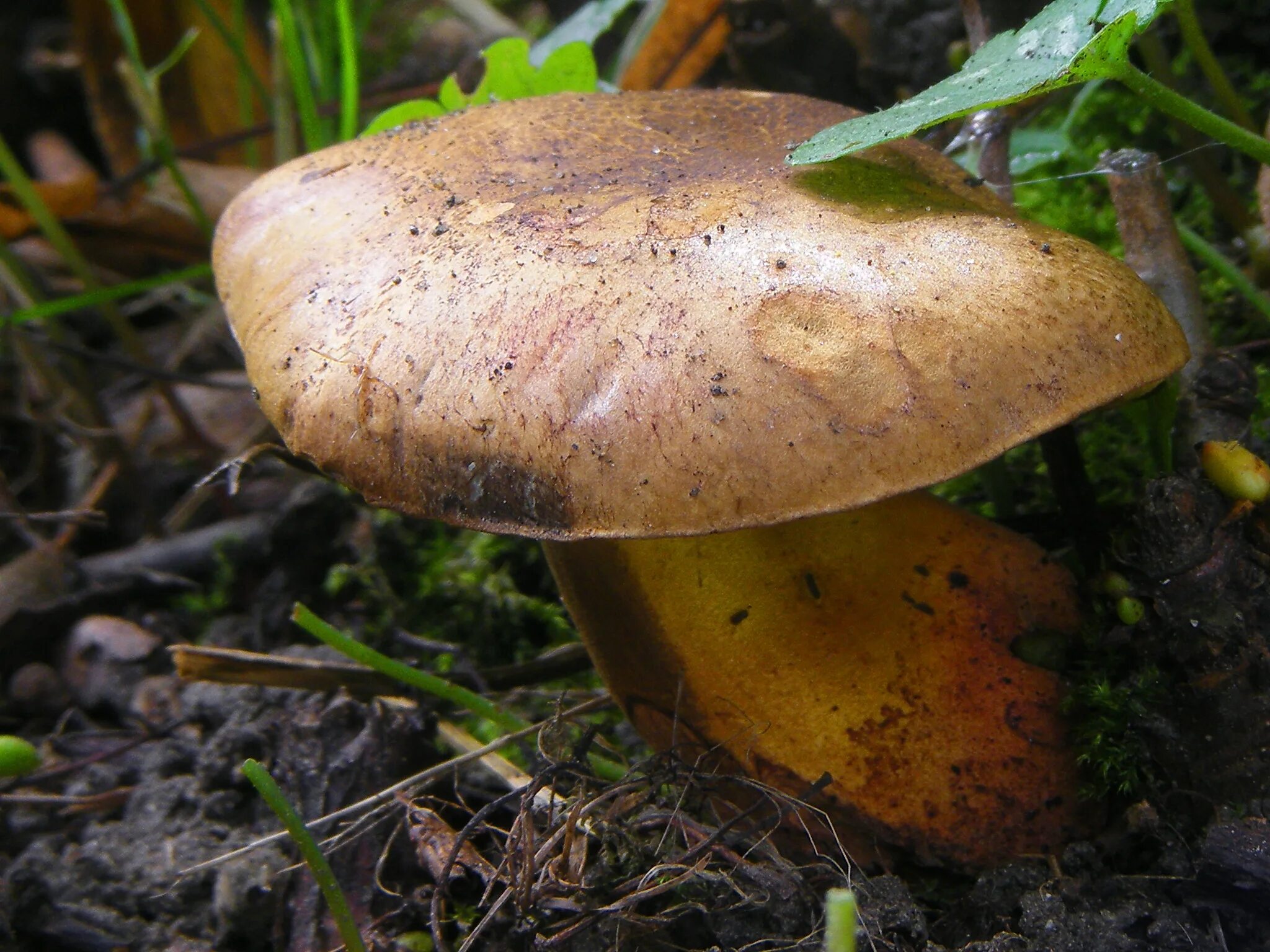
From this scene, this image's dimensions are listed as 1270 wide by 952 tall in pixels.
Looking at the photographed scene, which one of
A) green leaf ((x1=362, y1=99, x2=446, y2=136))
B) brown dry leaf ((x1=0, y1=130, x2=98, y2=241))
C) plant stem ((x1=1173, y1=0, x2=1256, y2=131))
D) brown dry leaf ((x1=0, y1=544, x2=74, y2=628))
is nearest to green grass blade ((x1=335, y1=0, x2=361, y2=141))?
green leaf ((x1=362, y1=99, x2=446, y2=136))

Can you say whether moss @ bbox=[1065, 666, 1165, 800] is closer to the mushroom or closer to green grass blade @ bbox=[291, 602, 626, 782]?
the mushroom

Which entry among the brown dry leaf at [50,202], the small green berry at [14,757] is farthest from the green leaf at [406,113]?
the small green berry at [14,757]

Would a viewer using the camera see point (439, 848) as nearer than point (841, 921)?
No

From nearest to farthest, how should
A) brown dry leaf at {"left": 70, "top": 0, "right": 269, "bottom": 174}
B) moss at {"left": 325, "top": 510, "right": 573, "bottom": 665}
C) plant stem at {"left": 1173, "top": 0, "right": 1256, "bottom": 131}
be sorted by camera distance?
plant stem at {"left": 1173, "top": 0, "right": 1256, "bottom": 131} < moss at {"left": 325, "top": 510, "right": 573, "bottom": 665} < brown dry leaf at {"left": 70, "top": 0, "right": 269, "bottom": 174}

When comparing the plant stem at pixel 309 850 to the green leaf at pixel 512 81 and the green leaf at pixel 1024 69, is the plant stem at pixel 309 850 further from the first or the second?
the green leaf at pixel 512 81

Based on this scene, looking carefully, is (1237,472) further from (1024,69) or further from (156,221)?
(156,221)

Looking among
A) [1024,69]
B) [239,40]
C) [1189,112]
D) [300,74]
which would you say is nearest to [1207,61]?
[1189,112]
